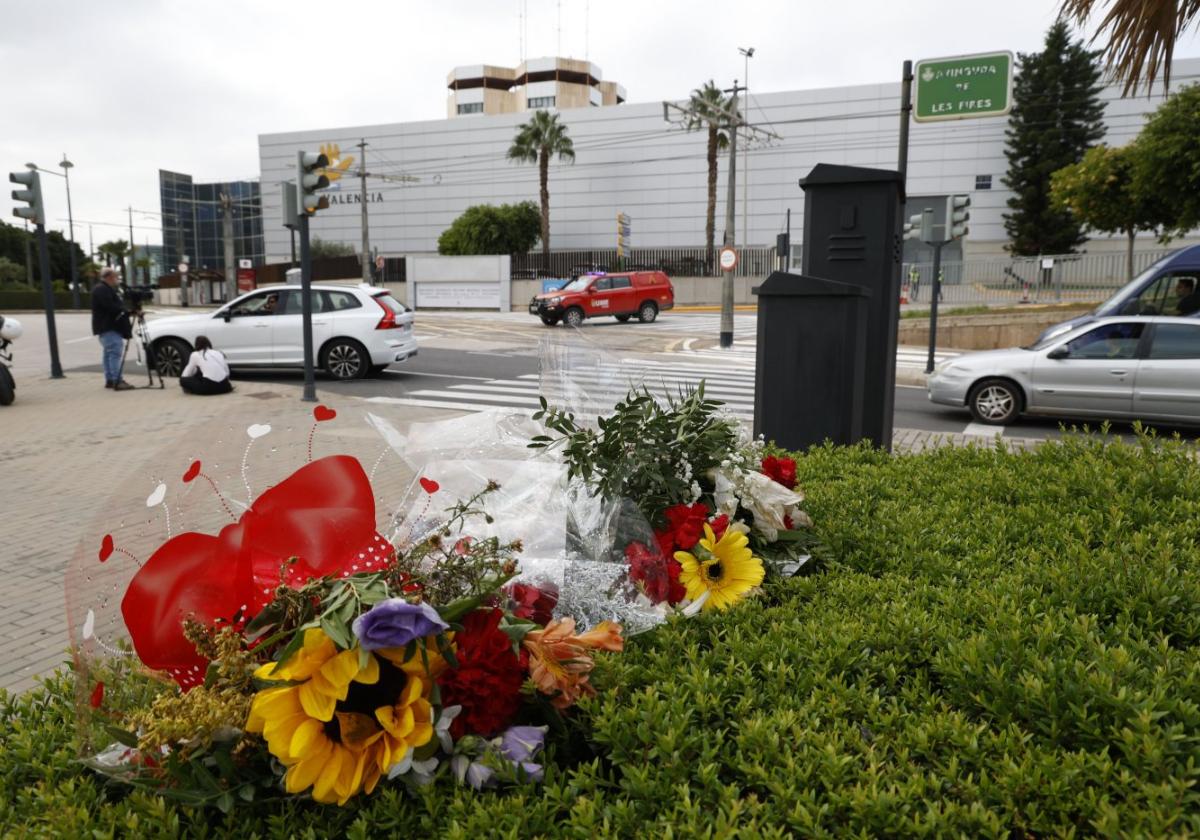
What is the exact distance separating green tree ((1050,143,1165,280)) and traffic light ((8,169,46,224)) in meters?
26.8

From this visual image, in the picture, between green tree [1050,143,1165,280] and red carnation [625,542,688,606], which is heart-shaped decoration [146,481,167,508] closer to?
red carnation [625,542,688,606]

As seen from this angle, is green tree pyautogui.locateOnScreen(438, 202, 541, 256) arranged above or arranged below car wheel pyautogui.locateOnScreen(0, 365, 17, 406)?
above

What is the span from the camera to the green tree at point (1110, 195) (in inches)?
1053

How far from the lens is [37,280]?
8344 cm

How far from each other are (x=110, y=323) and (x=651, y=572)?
557 inches

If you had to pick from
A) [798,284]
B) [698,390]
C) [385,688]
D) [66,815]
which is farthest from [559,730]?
[798,284]

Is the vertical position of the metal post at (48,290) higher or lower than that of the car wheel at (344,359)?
higher

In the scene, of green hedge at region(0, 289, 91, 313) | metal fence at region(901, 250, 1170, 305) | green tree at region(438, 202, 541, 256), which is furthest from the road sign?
green hedge at region(0, 289, 91, 313)

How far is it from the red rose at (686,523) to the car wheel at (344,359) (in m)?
13.7

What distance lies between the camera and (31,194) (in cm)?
1455

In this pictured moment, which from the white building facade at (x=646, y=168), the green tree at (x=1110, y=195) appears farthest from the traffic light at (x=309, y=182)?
the white building facade at (x=646, y=168)

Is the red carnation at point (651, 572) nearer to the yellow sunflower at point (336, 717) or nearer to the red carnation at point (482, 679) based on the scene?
the red carnation at point (482, 679)

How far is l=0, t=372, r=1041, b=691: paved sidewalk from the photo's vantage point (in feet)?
13.3

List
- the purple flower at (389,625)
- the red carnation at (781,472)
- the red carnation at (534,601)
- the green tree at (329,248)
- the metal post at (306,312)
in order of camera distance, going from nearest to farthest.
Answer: the purple flower at (389,625) → the red carnation at (534,601) → the red carnation at (781,472) → the metal post at (306,312) → the green tree at (329,248)
